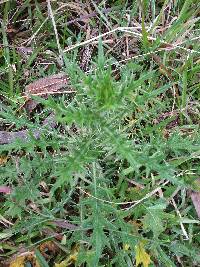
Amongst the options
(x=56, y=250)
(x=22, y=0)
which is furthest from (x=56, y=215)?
(x=22, y=0)

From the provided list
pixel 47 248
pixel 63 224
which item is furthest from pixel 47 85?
pixel 47 248

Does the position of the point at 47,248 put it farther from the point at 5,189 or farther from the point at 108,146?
the point at 108,146

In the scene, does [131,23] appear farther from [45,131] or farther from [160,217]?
[160,217]

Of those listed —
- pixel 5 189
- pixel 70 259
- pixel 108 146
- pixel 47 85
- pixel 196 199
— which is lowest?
pixel 70 259

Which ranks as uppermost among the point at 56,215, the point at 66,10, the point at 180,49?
the point at 66,10

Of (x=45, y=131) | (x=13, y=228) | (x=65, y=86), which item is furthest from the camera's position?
(x=65, y=86)
